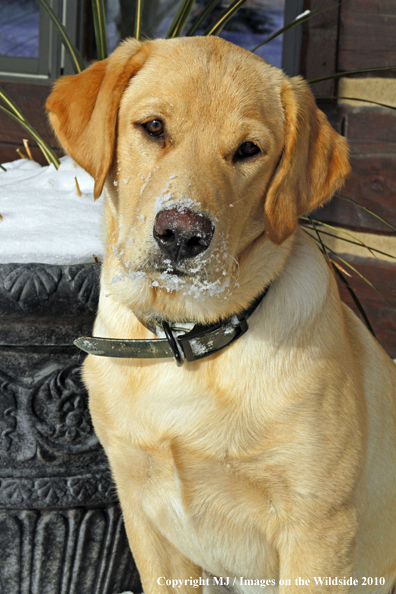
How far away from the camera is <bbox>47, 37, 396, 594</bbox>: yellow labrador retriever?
4.64 ft

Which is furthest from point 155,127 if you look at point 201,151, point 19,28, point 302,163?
point 19,28

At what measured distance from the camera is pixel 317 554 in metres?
1.42

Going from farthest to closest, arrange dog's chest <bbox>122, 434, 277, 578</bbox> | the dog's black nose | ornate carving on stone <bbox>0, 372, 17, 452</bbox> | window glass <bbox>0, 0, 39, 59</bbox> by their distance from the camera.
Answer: window glass <bbox>0, 0, 39, 59</bbox> → ornate carving on stone <bbox>0, 372, 17, 452</bbox> → dog's chest <bbox>122, 434, 277, 578</bbox> → the dog's black nose

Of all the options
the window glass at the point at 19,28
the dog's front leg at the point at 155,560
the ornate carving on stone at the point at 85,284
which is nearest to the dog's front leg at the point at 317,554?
the dog's front leg at the point at 155,560

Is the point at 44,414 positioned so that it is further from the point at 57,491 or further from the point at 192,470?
the point at 192,470

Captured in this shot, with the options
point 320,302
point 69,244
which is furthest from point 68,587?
point 320,302

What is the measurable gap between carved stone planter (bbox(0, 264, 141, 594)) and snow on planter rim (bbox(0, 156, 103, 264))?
13 cm

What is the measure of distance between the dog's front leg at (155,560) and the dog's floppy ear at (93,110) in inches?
37.0

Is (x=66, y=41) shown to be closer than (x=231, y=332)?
No

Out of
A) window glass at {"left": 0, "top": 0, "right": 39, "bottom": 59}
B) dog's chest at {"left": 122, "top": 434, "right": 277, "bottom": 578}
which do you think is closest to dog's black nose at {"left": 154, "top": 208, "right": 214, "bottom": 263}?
dog's chest at {"left": 122, "top": 434, "right": 277, "bottom": 578}

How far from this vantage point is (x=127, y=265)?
1421 millimetres

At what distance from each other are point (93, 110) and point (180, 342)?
619mm

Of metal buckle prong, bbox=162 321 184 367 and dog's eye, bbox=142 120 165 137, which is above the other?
dog's eye, bbox=142 120 165 137

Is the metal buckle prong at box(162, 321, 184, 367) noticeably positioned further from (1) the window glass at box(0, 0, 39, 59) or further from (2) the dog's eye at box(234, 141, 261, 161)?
(1) the window glass at box(0, 0, 39, 59)
